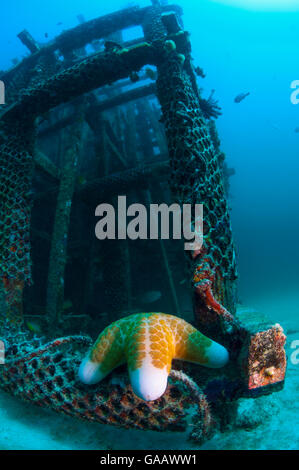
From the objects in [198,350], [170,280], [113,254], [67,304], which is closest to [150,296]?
[170,280]

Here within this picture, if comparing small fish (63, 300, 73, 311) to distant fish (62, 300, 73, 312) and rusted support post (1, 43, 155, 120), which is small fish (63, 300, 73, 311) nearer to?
distant fish (62, 300, 73, 312)

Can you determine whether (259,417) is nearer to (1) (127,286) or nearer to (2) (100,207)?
(1) (127,286)

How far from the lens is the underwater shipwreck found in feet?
5.95

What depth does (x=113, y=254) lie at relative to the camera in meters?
4.87

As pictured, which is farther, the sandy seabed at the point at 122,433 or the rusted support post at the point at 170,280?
the rusted support post at the point at 170,280

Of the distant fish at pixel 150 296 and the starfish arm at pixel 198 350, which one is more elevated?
the distant fish at pixel 150 296

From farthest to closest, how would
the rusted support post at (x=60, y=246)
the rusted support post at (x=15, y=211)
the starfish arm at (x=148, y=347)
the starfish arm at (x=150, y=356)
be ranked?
the rusted support post at (x=60, y=246), the rusted support post at (x=15, y=211), the starfish arm at (x=148, y=347), the starfish arm at (x=150, y=356)

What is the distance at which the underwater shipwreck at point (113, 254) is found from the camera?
181 cm

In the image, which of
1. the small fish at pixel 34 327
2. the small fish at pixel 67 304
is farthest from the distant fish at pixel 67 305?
the small fish at pixel 34 327

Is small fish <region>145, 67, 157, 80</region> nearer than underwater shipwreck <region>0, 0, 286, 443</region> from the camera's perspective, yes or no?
No

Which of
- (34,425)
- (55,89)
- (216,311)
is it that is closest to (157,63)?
(55,89)

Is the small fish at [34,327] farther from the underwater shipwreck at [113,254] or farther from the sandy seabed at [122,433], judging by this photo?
the sandy seabed at [122,433]

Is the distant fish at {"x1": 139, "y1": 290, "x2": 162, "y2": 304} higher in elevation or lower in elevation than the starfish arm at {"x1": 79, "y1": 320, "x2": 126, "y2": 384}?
higher

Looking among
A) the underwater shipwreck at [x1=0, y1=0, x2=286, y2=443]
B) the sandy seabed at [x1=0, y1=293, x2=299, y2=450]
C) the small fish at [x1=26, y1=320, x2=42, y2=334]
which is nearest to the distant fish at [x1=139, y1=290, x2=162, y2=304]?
the underwater shipwreck at [x1=0, y1=0, x2=286, y2=443]
